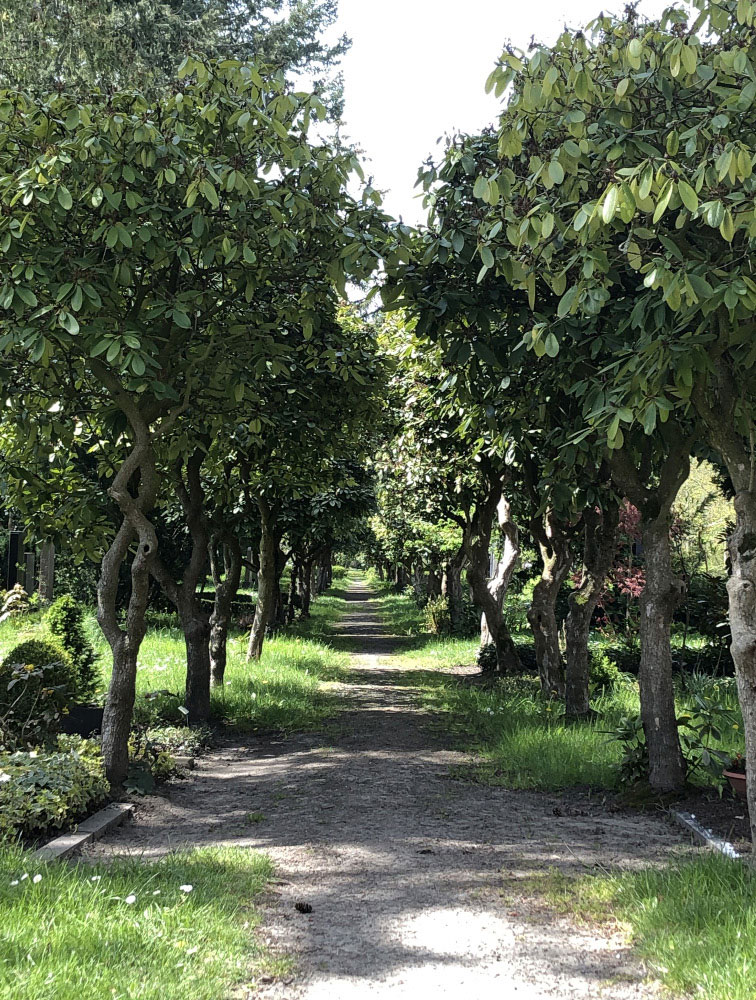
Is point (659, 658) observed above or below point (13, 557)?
below

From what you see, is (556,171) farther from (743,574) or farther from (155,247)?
(155,247)

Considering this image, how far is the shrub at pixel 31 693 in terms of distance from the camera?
6.95 metres

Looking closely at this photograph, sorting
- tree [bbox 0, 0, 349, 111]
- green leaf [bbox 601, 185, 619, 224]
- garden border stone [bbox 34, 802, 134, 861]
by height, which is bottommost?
garden border stone [bbox 34, 802, 134, 861]

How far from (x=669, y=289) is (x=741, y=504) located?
156 cm

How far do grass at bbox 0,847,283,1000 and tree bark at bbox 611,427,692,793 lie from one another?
343cm

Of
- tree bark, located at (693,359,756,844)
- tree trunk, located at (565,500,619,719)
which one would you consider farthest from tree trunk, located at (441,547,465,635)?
tree bark, located at (693,359,756,844)

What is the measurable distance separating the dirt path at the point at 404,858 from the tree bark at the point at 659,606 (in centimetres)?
60

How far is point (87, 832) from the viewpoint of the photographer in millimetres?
5680

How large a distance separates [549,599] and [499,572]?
14.0 feet

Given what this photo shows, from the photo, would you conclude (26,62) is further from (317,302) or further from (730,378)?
(730,378)

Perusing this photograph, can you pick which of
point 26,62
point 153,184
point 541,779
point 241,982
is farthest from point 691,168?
point 26,62

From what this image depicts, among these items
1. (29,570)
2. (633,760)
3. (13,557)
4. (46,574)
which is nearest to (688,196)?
(633,760)

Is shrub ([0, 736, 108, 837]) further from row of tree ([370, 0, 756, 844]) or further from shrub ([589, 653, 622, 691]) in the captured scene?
shrub ([589, 653, 622, 691])

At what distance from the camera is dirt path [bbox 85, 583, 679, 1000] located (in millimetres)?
3830
